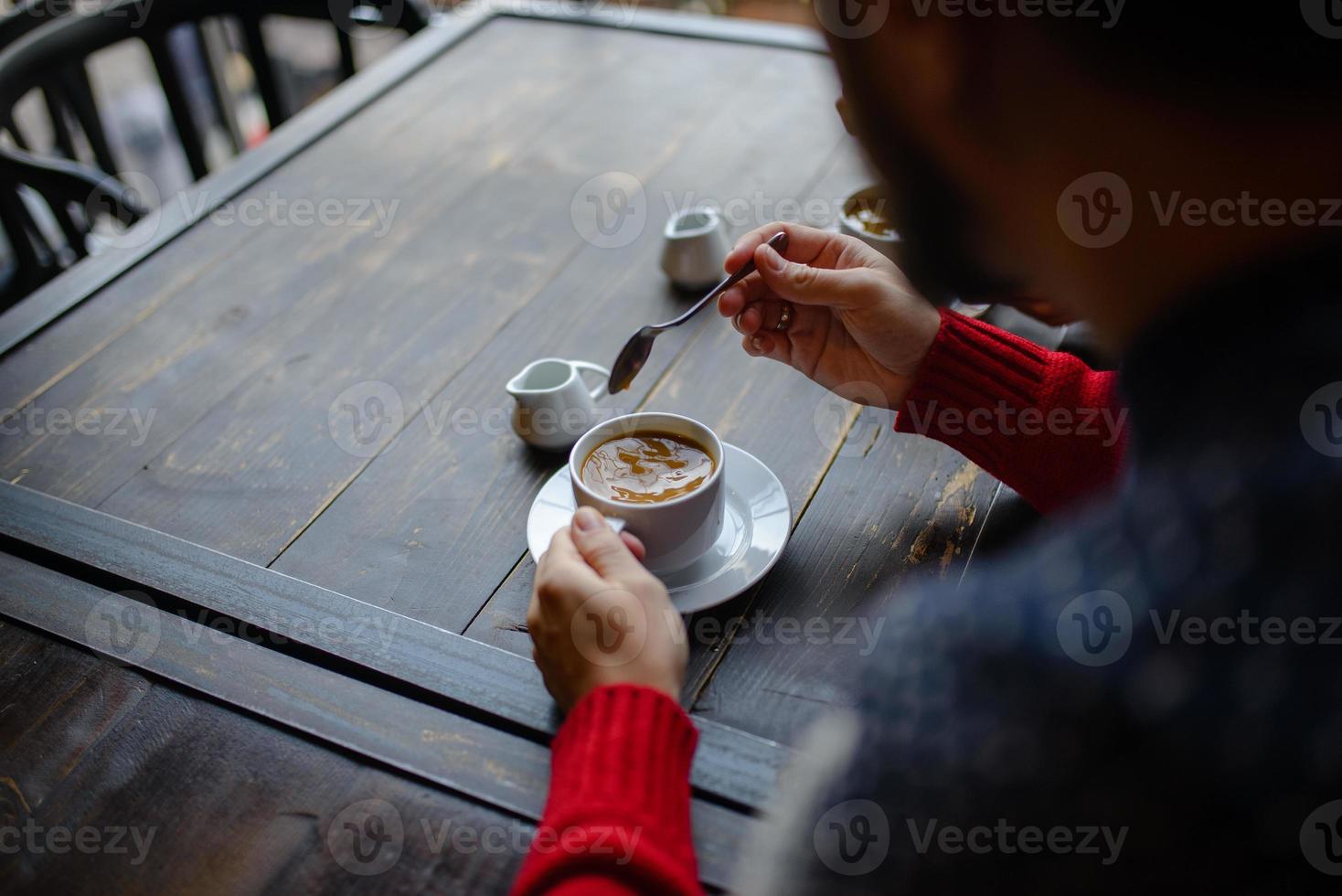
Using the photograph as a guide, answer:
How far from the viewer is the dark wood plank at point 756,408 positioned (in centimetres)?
98

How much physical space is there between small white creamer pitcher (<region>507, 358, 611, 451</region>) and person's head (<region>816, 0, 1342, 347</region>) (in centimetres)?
41

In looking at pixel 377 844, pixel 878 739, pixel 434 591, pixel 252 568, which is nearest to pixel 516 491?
pixel 434 591

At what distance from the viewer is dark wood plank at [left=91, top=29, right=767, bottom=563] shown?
982 mm

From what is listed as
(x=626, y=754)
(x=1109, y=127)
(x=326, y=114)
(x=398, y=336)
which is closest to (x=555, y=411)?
(x=398, y=336)

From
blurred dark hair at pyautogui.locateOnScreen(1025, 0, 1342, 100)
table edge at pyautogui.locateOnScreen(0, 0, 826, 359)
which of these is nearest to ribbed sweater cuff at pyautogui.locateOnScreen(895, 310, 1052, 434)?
table edge at pyautogui.locateOnScreen(0, 0, 826, 359)

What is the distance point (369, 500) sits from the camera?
3.19 ft

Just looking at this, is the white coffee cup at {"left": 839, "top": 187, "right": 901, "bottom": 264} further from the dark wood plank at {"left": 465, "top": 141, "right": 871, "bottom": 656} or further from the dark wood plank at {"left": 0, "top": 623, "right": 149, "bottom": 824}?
the dark wood plank at {"left": 0, "top": 623, "right": 149, "bottom": 824}

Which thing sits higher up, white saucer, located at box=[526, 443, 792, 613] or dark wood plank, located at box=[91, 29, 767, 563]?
white saucer, located at box=[526, 443, 792, 613]

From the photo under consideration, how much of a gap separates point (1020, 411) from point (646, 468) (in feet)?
1.15

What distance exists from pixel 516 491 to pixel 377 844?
38cm

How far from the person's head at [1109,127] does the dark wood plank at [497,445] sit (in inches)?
9.1

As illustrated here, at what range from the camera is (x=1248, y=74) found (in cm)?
47

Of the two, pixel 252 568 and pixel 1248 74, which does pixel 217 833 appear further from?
pixel 1248 74

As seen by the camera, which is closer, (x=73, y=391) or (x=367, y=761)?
(x=367, y=761)
